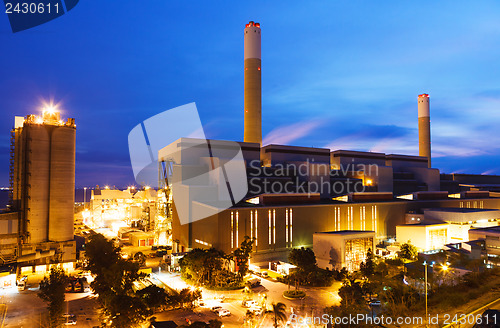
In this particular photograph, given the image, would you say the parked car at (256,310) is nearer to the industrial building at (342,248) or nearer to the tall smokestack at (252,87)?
the industrial building at (342,248)

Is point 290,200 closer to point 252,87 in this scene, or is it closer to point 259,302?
point 259,302

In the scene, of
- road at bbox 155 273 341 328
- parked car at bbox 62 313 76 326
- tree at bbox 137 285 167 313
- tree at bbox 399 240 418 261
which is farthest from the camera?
tree at bbox 399 240 418 261

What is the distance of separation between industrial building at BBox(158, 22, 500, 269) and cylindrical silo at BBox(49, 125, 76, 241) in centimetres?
1664

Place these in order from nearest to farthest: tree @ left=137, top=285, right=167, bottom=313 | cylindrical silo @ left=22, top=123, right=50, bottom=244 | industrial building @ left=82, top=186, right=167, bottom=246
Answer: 1. tree @ left=137, top=285, right=167, bottom=313
2. cylindrical silo @ left=22, top=123, right=50, bottom=244
3. industrial building @ left=82, top=186, right=167, bottom=246

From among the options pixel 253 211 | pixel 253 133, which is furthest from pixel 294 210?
pixel 253 133

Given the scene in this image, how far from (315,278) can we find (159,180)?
3950 cm

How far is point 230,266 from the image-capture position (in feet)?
146

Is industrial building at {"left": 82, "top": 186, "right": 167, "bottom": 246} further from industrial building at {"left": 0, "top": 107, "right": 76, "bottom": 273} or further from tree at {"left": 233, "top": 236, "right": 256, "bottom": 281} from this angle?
tree at {"left": 233, "top": 236, "right": 256, "bottom": 281}

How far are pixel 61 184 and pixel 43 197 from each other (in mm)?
3094

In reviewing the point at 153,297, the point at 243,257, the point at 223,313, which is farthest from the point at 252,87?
the point at 153,297

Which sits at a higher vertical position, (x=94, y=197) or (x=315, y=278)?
(x=94, y=197)

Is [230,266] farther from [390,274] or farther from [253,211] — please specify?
[390,274]

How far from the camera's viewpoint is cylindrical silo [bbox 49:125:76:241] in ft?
171

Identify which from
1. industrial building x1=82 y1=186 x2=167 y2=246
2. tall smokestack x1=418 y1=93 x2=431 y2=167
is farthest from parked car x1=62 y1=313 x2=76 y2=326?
tall smokestack x1=418 y1=93 x2=431 y2=167
